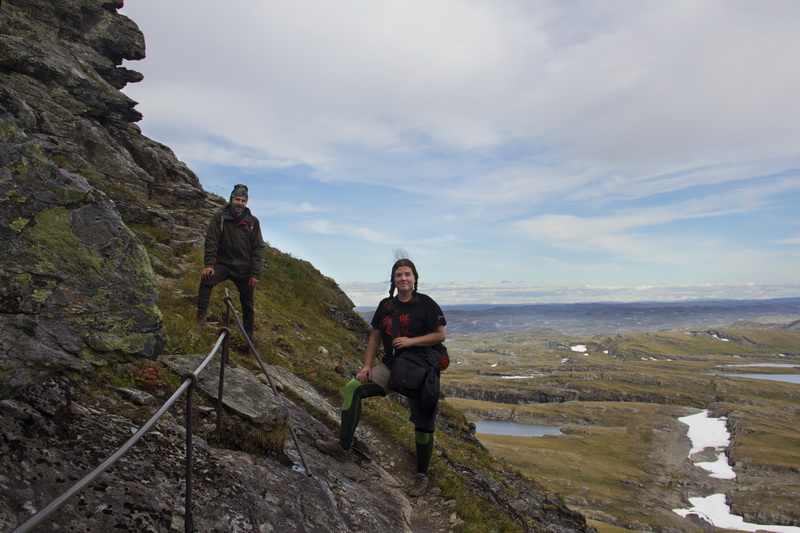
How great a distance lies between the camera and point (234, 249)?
13.3m

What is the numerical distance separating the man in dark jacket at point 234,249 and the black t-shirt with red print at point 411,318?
19.9 ft

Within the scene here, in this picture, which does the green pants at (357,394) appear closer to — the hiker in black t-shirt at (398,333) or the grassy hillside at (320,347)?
the hiker in black t-shirt at (398,333)

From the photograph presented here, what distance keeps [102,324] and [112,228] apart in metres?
1.63

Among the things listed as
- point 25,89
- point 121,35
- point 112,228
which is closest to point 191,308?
point 112,228

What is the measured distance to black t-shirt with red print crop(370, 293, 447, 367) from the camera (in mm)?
8922

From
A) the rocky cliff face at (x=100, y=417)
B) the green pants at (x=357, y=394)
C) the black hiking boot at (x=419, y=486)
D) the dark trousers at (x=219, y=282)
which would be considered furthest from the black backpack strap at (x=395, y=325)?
the dark trousers at (x=219, y=282)

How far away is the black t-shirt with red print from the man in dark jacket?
19.9 feet

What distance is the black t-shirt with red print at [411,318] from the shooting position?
8922 mm

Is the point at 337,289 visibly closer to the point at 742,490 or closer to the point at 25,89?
the point at 25,89

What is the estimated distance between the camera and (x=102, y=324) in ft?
22.4

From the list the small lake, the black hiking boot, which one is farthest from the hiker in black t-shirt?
the small lake

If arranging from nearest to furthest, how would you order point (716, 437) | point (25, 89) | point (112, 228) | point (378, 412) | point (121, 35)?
point (112, 228) < point (378, 412) < point (25, 89) < point (121, 35) < point (716, 437)

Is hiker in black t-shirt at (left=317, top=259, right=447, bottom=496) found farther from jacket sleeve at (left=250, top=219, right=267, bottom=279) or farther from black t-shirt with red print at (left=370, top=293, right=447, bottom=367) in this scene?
jacket sleeve at (left=250, top=219, right=267, bottom=279)

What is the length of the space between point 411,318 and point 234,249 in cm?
708
